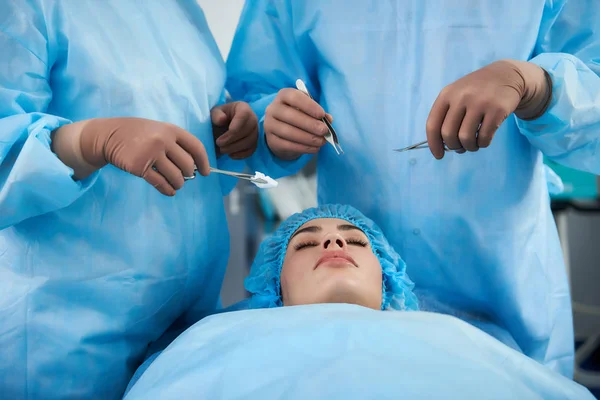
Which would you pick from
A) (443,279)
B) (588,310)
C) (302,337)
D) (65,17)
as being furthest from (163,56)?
(588,310)

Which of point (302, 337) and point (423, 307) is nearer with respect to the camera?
point (302, 337)

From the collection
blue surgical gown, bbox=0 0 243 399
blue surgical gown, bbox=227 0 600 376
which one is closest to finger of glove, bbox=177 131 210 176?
blue surgical gown, bbox=0 0 243 399

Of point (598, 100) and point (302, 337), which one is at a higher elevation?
point (598, 100)

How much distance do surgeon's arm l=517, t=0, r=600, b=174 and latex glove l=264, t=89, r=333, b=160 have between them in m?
0.43

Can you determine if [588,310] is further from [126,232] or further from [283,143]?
[126,232]

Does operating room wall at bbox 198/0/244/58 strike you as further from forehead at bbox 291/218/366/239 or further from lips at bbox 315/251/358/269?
lips at bbox 315/251/358/269


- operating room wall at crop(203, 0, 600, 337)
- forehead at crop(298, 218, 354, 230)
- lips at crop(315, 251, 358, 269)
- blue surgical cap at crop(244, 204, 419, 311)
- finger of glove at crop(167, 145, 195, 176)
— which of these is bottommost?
operating room wall at crop(203, 0, 600, 337)

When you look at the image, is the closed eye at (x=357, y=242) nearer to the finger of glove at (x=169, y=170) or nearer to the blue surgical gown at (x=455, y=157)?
the blue surgical gown at (x=455, y=157)

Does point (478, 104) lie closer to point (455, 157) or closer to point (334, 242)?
point (455, 157)

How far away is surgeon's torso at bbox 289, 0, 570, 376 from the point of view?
1.19 meters

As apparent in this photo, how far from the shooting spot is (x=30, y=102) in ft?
2.95

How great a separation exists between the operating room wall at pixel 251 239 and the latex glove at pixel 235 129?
18.5 inches

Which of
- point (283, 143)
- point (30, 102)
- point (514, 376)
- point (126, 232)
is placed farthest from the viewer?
point (283, 143)

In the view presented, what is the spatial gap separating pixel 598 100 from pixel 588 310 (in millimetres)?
2354
